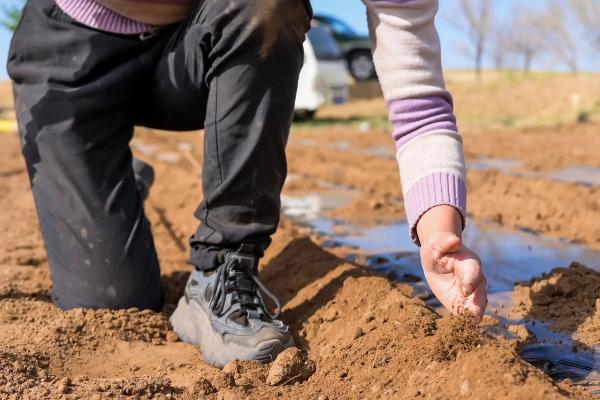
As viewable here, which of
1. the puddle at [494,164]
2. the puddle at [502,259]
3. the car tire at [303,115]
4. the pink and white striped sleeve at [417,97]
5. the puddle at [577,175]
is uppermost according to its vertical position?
the pink and white striped sleeve at [417,97]

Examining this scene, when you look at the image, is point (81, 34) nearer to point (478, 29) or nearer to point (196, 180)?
point (196, 180)

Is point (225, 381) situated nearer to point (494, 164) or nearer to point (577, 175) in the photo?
point (577, 175)

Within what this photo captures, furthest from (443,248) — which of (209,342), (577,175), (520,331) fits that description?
(577,175)

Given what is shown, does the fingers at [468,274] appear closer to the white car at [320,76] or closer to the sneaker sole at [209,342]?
the sneaker sole at [209,342]

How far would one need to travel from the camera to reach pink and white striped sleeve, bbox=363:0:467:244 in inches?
61.1

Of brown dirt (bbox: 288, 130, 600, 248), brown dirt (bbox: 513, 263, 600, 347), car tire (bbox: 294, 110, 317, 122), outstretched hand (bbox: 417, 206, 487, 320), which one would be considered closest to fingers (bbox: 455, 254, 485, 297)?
outstretched hand (bbox: 417, 206, 487, 320)

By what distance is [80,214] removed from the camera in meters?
2.06

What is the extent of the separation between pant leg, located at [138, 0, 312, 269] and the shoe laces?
2.0 inches

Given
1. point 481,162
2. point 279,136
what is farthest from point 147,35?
point 481,162

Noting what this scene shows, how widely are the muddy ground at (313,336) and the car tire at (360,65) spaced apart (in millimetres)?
13845

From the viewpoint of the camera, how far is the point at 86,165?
6.75 feet

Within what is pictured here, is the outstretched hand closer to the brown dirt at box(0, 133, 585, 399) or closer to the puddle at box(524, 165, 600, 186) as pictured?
the brown dirt at box(0, 133, 585, 399)

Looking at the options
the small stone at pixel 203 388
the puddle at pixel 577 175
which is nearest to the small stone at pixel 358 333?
the small stone at pixel 203 388

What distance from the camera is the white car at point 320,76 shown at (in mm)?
12453
